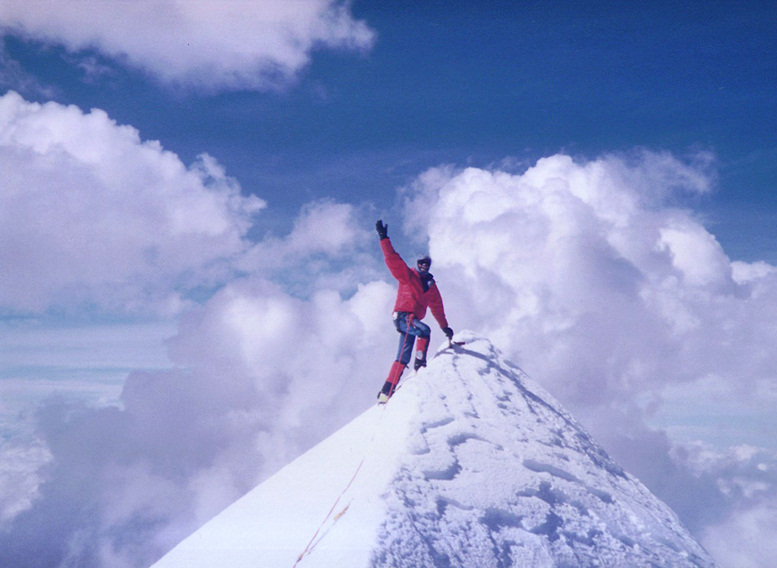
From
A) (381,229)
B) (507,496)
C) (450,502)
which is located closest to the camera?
(450,502)

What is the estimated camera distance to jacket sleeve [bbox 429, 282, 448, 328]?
38.7ft

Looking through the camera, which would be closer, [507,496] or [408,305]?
[507,496]

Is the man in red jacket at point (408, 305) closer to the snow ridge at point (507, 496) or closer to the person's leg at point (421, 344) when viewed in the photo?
the person's leg at point (421, 344)

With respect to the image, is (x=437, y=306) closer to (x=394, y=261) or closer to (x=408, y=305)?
(x=408, y=305)

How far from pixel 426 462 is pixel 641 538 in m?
3.65

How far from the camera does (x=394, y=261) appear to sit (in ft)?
37.1

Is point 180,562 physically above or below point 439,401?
below

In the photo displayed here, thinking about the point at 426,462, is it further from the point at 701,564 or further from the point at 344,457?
the point at 701,564

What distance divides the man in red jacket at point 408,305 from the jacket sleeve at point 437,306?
3cm

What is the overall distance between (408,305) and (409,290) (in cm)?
33

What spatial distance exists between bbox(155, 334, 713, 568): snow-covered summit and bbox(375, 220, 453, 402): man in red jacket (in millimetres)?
749

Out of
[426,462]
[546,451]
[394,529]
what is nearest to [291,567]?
[394,529]

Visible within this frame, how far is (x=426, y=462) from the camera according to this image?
303 inches

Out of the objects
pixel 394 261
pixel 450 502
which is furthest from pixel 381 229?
pixel 450 502
